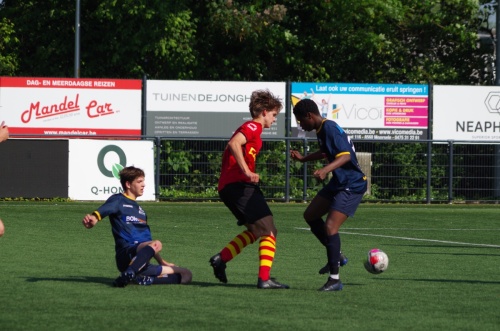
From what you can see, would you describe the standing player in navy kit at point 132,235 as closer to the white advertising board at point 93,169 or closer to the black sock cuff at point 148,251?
the black sock cuff at point 148,251

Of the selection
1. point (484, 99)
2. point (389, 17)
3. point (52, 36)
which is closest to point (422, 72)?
point (389, 17)

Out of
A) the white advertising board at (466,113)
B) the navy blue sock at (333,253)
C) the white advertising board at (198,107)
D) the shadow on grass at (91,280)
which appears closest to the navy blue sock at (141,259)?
the shadow on grass at (91,280)

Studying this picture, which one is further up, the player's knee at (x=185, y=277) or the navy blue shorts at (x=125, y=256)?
the navy blue shorts at (x=125, y=256)

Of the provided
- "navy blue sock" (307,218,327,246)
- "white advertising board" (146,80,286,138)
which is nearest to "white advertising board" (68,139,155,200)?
"white advertising board" (146,80,286,138)

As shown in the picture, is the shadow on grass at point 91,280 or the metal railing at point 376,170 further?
the metal railing at point 376,170

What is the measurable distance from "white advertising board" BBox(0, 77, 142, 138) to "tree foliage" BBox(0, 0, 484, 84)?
434 centimetres

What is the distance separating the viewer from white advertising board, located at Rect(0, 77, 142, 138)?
28656 millimetres

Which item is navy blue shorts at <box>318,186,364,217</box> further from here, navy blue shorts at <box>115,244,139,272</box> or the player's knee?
navy blue shorts at <box>115,244,139,272</box>

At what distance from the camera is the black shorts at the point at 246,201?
416 inches

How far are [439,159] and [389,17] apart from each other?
6.47 metres

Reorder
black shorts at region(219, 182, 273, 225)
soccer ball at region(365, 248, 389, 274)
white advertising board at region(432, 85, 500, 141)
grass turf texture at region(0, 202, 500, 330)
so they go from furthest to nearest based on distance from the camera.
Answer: white advertising board at region(432, 85, 500, 141) → soccer ball at region(365, 248, 389, 274) → black shorts at region(219, 182, 273, 225) → grass turf texture at region(0, 202, 500, 330)

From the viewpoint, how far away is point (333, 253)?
1043 cm

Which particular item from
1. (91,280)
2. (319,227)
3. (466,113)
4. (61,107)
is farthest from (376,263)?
(466,113)

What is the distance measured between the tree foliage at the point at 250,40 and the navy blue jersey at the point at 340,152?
22.4m
